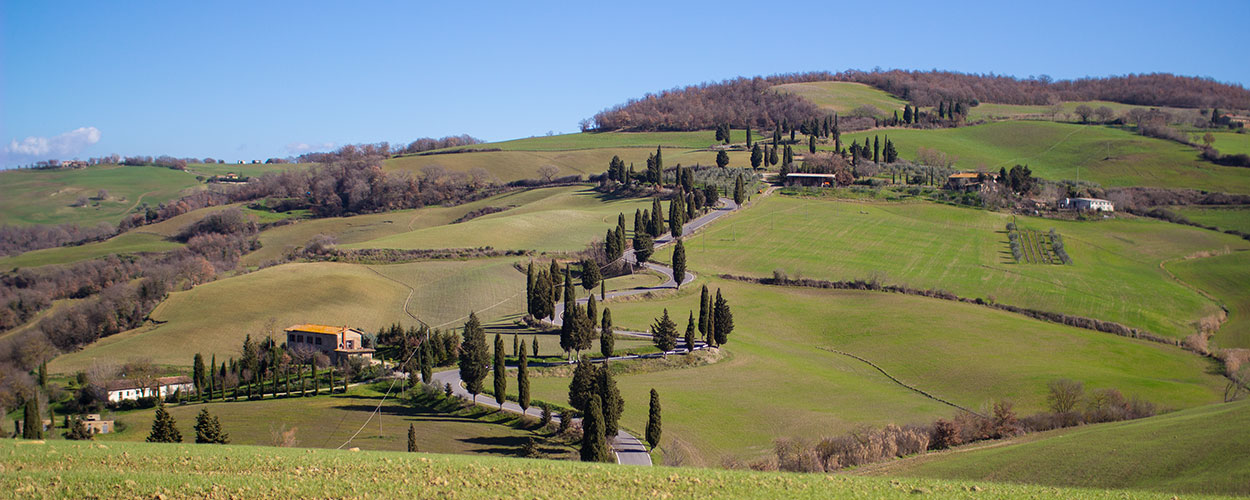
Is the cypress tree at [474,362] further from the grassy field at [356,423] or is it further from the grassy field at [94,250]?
the grassy field at [94,250]

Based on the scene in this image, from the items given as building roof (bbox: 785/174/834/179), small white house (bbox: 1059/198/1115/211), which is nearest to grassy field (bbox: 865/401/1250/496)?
small white house (bbox: 1059/198/1115/211)

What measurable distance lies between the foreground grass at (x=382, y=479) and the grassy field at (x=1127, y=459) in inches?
213

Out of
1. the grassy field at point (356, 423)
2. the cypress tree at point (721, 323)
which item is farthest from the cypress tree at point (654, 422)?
the cypress tree at point (721, 323)

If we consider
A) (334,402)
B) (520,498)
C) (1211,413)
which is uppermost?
(520,498)

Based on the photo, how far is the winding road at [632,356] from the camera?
143ft

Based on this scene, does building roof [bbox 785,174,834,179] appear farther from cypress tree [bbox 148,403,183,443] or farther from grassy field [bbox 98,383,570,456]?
cypress tree [bbox 148,403,183,443]

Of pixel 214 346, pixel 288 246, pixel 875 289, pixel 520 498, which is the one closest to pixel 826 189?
pixel 875 289

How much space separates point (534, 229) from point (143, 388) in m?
58.5

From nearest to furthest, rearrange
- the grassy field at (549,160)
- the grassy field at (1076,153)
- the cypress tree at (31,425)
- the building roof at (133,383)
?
the cypress tree at (31,425)
the building roof at (133,383)
the grassy field at (1076,153)
the grassy field at (549,160)

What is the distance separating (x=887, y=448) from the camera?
3869 cm

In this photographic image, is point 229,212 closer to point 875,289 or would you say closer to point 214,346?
point 214,346

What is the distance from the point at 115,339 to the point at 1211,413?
76.7m

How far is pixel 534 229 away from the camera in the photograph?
112 metres

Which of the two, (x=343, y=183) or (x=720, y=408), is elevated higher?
(x=343, y=183)
